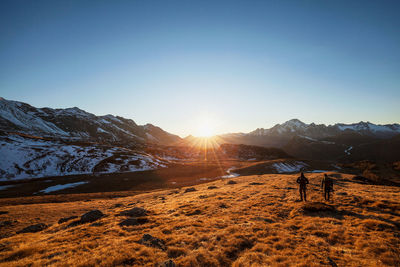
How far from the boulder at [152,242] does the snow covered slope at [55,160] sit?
96.5 metres

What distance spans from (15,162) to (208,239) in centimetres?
11583

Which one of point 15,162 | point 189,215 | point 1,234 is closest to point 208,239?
point 189,215

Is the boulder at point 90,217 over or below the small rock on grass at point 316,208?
below

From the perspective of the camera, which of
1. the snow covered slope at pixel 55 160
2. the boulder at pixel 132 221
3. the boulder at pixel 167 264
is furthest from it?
the snow covered slope at pixel 55 160

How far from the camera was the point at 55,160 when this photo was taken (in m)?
92.6

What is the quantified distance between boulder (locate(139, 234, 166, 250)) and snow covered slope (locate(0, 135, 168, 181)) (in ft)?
317

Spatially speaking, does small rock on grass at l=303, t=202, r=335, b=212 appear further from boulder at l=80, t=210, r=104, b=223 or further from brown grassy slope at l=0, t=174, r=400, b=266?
boulder at l=80, t=210, r=104, b=223

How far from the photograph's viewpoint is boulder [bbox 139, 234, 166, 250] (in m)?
10.6

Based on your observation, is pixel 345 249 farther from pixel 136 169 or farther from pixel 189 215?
pixel 136 169

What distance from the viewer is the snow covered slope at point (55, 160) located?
80.8 metres

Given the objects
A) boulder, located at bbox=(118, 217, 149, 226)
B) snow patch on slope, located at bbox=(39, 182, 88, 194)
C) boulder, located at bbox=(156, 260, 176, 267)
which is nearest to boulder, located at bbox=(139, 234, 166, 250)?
boulder, located at bbox=(156, 260, 176, 267)

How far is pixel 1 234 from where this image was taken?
1709cm

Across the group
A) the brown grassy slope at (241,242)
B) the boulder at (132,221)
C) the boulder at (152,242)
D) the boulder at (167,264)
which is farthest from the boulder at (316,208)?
the boulder at (132,221)

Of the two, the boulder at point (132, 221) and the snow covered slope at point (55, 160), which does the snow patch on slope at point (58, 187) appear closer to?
the snow covered slope at point (55, 160)
